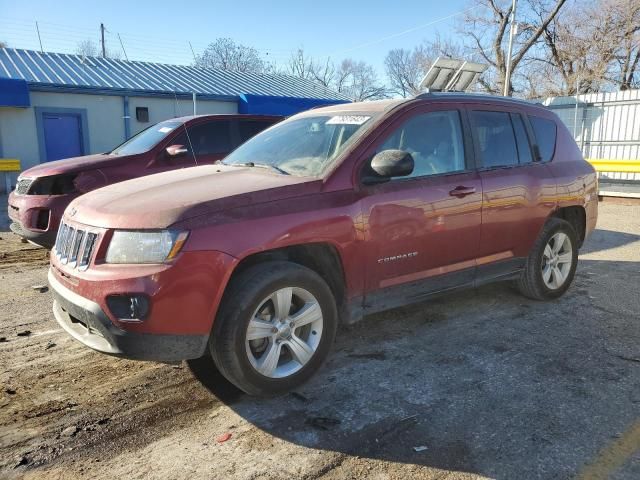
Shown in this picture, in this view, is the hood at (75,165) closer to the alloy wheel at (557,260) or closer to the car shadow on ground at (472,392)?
the car shadow on ground at (472,392)

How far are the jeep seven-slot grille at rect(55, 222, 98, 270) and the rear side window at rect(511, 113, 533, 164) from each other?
374 centimetres

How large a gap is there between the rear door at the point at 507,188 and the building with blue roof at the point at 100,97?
48.5ft

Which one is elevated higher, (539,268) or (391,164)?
(391,164)

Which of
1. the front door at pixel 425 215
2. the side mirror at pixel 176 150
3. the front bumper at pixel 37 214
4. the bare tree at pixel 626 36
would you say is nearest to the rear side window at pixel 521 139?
the front door at pixel 425 215

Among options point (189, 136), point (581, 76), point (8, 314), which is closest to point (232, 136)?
point (189, 136)

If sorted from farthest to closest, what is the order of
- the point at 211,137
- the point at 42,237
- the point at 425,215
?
the point at 211,137
the point at 42,237
the point at 425,215

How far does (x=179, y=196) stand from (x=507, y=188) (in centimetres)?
282

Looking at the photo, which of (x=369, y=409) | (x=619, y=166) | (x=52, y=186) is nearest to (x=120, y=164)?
(x=52, y=186)

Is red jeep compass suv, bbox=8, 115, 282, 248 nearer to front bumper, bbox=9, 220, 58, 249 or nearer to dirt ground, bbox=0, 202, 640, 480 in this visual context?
front bumper, bbox=9, 220, 58, 249

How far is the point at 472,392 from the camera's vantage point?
335cm

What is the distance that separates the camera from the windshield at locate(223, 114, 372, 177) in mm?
3730

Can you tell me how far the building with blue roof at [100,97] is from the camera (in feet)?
54.1

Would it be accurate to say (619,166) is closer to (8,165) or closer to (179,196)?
(179,196)

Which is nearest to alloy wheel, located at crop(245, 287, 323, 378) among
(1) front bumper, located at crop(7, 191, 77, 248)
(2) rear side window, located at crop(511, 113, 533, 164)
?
(2) rear side window, located at crop(511, 113, 533, 164)
